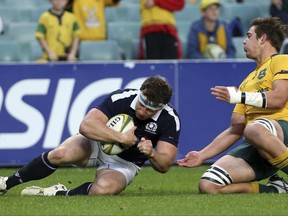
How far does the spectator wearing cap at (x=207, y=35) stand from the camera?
14625mm

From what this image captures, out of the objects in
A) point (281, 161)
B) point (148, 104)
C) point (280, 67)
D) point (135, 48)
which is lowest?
point (135, 48)

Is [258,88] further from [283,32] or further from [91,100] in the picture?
[91,100]

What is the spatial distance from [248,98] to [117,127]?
3.92 ft

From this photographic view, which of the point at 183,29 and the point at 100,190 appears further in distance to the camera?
the point at 183,29

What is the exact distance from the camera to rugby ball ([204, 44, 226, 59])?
1447 centimetres

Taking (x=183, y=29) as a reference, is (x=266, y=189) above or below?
below

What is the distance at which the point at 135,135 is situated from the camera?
9594mm

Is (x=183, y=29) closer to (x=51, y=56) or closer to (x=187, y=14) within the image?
(x=187, y=14)

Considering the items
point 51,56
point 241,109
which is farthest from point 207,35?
point 241,109

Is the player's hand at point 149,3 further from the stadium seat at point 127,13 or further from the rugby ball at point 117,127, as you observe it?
the rugby ball at point 117,127

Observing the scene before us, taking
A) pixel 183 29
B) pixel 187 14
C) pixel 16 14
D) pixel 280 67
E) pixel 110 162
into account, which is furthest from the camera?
pixel 187 14

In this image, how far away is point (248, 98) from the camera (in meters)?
9.23

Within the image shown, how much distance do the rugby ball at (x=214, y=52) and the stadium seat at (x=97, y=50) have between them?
1428 mm

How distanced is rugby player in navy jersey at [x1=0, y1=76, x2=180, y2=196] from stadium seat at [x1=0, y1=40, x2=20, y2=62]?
5.84 meters
